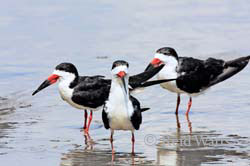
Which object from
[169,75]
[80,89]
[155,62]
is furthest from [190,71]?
[80,89]

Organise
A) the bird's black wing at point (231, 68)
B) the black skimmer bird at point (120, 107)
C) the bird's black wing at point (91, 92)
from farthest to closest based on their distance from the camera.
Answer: the bird's black wing at point (231, 68)
the bird's black wing at point (91, 92)
the black skimmer bird at point (120, 107)

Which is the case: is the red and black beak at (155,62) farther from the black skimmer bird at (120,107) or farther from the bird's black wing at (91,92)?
the black skimmer bird at (120,107)

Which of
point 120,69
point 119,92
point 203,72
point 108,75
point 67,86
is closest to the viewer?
point 120,69

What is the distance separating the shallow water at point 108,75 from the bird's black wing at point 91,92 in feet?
0.95

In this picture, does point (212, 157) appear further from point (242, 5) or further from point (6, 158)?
point (242, 5)

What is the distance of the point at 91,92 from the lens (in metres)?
10.2

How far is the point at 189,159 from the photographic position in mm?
8070

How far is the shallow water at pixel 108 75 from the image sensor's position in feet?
27.8

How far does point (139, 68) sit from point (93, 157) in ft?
15.3

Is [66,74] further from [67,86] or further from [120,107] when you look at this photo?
[120,107]

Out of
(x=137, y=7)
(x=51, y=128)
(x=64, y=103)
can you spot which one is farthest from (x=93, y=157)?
(x=137, y=7)

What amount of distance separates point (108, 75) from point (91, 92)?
2246 mm

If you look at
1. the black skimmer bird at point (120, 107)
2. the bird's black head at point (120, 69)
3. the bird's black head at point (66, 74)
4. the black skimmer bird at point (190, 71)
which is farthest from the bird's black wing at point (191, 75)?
the bird's black head at point (120, 69)

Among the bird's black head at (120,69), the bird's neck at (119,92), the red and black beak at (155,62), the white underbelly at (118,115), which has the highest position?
the red and black beak at (155,62)
